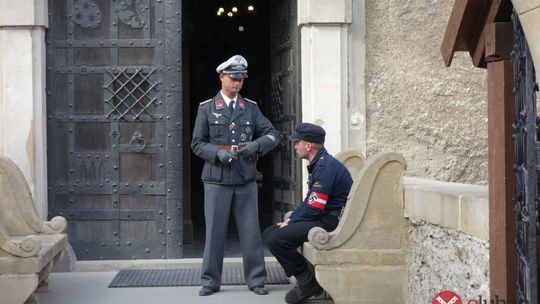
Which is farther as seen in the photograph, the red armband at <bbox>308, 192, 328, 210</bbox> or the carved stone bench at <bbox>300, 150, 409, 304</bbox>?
the red armband at <bbox>308, 192, 328, 210</bbox>

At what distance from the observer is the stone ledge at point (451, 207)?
4.98 m

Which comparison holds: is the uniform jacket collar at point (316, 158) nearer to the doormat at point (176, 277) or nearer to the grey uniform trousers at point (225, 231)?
the grey uniform trousers at point (225, 231)

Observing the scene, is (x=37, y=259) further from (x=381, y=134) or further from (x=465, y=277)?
(x=381, y=134)

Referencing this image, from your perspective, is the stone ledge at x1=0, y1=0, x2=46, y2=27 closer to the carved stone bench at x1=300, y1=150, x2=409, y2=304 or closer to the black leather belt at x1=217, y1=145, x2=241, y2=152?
the black leather belt at x1=217, y1=145, x2=241, y2=152

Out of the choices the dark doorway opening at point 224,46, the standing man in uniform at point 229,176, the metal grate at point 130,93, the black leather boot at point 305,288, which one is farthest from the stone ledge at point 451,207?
the dark doorway opening at point 224,46

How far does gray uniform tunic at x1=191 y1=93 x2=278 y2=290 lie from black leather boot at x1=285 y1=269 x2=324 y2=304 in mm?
667

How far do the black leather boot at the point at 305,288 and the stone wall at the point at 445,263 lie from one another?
0.82 meters

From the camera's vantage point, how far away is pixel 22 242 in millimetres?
6512

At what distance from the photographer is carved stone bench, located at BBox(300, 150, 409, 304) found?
6.63 m

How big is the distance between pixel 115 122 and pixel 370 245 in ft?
10.7

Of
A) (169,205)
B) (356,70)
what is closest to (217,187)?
(169,205)

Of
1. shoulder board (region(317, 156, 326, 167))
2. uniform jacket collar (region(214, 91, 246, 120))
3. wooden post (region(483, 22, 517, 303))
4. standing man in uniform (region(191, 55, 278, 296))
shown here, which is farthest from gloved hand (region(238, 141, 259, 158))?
wooden post (region(483, 22, 517, 303))

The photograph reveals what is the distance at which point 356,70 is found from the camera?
9.04 meters

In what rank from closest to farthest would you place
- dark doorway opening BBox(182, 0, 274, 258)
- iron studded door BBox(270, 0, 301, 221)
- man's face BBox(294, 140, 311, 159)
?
1. man's face BBox(294, 140, 311, 159)
2. iron studded door BBox(270, 0, 301, 221)
3. dark doorway opening BBox(182, 0, 274, 258)
